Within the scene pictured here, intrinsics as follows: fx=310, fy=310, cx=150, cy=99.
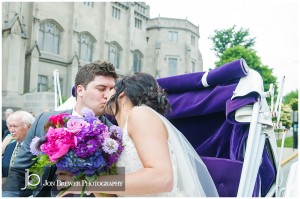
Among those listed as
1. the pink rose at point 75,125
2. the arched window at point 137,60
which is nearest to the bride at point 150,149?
the pink rose at point 75,125

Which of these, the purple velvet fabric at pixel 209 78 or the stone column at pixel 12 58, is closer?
the purple velvet fabric at pixel 209 78

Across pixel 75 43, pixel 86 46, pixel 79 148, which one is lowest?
pixel 79 148

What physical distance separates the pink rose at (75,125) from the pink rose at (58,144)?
0.09 feet

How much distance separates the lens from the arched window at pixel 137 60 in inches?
1420

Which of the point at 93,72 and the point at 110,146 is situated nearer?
the point at 110,146

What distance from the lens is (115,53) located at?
3297cm

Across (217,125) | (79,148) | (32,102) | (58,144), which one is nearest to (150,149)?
(79,148)

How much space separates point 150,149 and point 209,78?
5.15ft

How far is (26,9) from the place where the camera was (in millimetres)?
24266

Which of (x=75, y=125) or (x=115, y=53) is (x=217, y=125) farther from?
(x=115, y=53)

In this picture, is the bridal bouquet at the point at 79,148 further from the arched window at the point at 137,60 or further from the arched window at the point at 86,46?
the arched window at the point at 137,60

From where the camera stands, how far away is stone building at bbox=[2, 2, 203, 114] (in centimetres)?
2158

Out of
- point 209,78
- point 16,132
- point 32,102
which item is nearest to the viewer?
point 209,78

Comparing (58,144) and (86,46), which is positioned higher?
(86,46)
